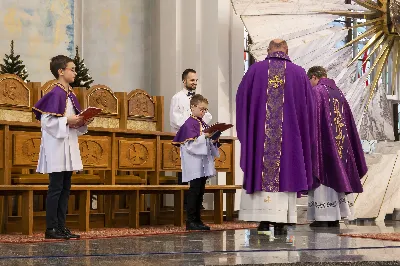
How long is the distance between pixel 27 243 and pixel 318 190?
3628mm

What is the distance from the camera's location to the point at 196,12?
11844mm

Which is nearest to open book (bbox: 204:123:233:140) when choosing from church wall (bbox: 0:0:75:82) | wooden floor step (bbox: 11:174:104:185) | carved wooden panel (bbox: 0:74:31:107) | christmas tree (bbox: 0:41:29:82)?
wooden floor step (bbox: 11:174:104:185)

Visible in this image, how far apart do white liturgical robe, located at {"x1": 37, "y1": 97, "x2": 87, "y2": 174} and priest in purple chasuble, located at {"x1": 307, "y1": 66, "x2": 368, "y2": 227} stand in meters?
2.95

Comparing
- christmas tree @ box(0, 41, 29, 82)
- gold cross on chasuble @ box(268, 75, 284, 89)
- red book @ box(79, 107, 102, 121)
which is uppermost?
christmas tree @ box(0, 41, 29, 82)

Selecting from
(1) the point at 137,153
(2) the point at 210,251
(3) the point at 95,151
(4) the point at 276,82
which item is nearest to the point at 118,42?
(1) the point at 137,153

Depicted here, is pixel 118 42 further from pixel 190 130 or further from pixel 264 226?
pixel 264 226

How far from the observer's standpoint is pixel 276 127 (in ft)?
24.7

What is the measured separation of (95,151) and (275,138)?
2.25 m

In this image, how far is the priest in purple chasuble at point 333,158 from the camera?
359 inches

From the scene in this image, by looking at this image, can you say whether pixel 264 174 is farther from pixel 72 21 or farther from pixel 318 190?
pixel 72 21

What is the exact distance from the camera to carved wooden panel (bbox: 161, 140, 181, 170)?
9891 mm

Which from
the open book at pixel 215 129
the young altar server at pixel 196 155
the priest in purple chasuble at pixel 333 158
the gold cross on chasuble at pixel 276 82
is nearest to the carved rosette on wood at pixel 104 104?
the young altar server at pixel 196 155

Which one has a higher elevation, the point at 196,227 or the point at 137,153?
the point at 137,153

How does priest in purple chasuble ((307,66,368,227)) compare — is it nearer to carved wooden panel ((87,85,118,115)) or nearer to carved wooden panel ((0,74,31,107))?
carved wooden panel ((87,85,118,115))
